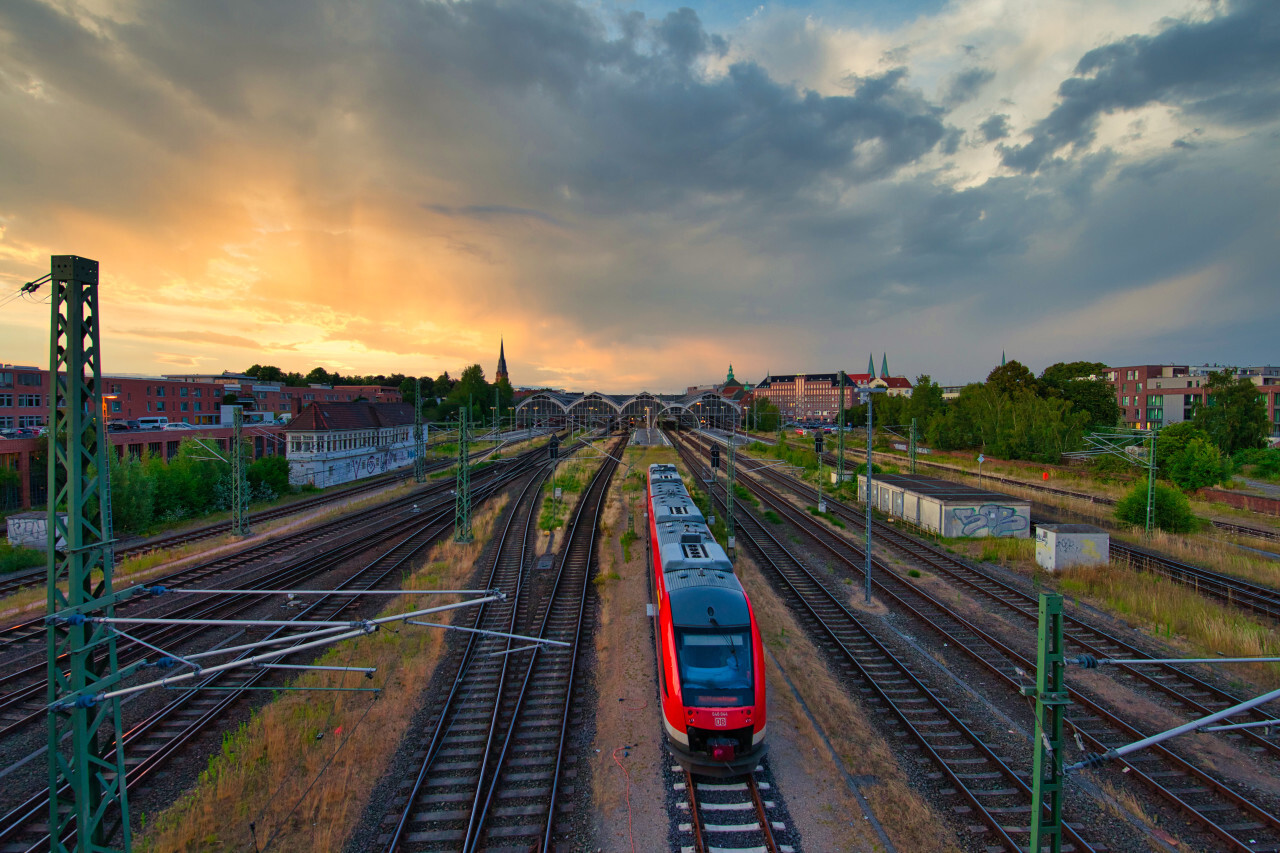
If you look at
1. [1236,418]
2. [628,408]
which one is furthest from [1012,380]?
[628,408]

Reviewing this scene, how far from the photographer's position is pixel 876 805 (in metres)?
10.1

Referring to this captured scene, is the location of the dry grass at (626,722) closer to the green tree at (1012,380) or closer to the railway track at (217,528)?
the railway track at (217,528)

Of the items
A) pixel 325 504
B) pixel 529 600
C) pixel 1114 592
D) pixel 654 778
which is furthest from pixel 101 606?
pixel 325 504

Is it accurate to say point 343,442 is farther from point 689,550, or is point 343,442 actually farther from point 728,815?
point 728,815

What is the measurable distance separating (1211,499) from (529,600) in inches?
1857

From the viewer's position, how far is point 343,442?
5234 centimetres

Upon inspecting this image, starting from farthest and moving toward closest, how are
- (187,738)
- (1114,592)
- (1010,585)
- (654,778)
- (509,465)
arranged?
(509,465) < (1010,585) < (1114,592) < (187,738) < (654,778)

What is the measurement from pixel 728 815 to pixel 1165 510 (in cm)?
3258

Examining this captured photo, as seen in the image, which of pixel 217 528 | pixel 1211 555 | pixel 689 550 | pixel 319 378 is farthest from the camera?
pixel 319 378

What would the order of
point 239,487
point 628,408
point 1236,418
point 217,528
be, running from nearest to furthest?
point 239,487
point 217,528
point 1236,418
point 628,408

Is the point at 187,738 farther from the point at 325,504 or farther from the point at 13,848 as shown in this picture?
the point at 325,504

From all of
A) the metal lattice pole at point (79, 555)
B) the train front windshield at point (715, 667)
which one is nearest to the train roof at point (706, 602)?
the train front windshield at point (715, 667)

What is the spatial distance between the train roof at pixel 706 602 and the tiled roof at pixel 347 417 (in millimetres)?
46377

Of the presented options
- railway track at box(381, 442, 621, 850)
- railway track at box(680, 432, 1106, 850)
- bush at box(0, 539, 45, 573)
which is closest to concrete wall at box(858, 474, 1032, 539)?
railway track at box(680, 432, 1106, 850)
